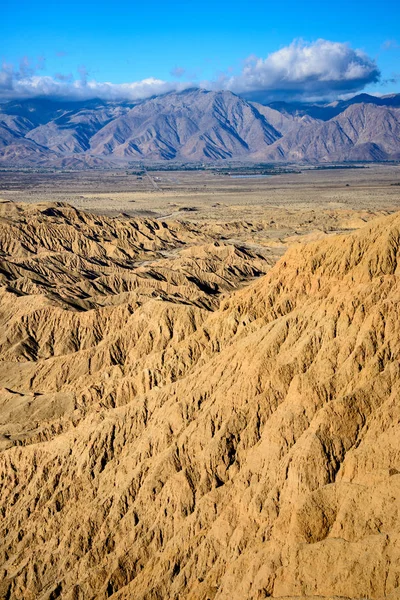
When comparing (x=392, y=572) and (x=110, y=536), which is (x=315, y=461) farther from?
(x=110, y=536)

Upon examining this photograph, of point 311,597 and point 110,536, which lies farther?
point 110,536

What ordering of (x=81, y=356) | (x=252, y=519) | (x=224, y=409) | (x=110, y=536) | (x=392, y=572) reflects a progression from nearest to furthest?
(x=392, y=572) < (x=252, y=519) < (x=110, y=536) < (x=224, y=409) < (x=81, y=356)

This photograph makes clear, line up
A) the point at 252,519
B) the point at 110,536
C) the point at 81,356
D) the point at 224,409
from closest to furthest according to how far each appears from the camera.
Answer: the point at 252,519
the point at 110,536
the point at 224,409
the point at 81,356

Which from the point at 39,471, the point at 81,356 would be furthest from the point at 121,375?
the point at 39,471

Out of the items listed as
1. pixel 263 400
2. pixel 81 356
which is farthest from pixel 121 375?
pixel 263 400

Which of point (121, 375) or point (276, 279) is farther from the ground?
point (276, 279)

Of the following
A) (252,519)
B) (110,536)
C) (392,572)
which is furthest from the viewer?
(110,536)

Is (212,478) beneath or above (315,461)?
beneath

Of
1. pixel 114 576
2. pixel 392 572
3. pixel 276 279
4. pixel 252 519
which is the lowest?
pixel 114 576

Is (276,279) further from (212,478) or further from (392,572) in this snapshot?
(392,572)
